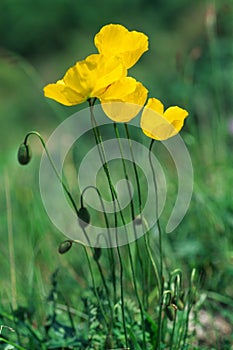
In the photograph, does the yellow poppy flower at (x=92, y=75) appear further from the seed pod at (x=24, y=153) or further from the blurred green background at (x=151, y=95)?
the blurred green background at (x=151, y=95)

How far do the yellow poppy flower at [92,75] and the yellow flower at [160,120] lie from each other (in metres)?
0.08

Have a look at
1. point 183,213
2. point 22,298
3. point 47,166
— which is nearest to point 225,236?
point 183,213

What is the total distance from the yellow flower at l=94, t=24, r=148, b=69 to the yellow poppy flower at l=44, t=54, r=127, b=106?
5cm

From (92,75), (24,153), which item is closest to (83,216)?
(24,153)

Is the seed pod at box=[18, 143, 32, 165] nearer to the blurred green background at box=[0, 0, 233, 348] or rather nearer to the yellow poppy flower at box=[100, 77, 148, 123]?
the yellow poppy flower at box=[100, 77, 148, 123]

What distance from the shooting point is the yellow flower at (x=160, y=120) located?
1.15 m

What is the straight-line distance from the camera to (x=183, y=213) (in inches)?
80.0

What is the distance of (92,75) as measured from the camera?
1105mm

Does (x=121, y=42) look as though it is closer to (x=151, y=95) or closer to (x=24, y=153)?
(x=24, y=153)

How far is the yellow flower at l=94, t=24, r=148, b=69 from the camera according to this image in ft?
3.81

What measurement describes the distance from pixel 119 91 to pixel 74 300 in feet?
2.75

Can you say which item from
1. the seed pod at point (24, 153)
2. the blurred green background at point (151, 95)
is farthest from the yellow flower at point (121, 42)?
the blurred green background at point (151, 95)

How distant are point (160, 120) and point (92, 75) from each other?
0.14 meters

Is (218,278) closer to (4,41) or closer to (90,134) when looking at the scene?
(90,134)
